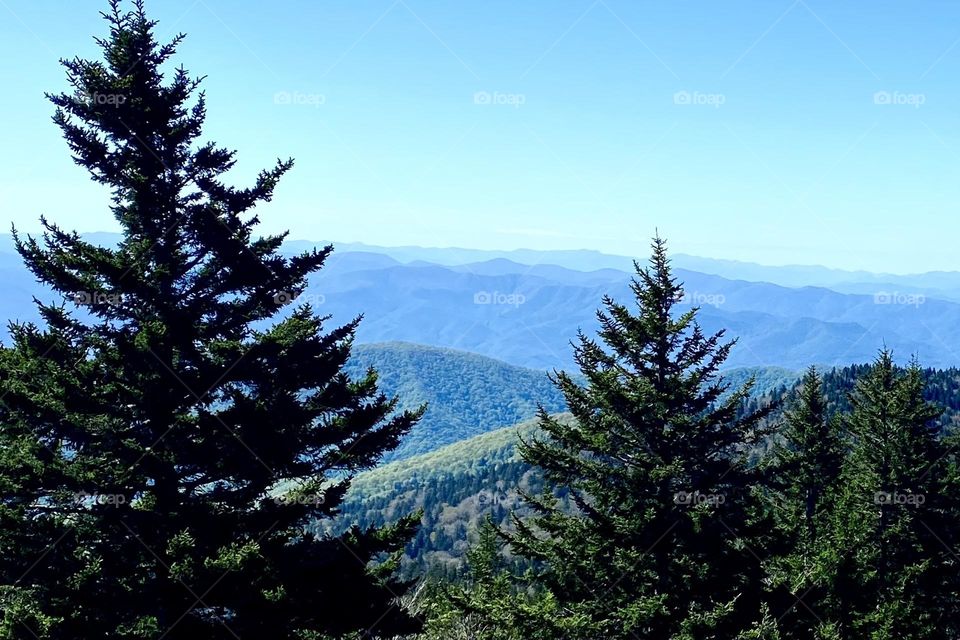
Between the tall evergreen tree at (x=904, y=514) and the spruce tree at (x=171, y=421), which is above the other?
the spruce tree at (x=171, y=421)

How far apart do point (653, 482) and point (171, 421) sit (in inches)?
423

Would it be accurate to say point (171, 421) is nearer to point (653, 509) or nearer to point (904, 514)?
point (653, 509)

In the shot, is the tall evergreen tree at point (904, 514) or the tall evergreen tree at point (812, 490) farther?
the tall evergreen tree at point (904, 514)

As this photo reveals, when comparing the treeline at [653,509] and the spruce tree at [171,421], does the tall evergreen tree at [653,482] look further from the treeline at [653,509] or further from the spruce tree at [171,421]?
the spruce tree at [171,421]

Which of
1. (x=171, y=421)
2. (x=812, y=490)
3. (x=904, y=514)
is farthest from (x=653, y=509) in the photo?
(x=812, y=490)

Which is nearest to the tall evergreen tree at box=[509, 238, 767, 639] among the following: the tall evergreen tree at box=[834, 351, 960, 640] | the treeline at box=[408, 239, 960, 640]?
the treeline at box=[408, 239, 960, 640]

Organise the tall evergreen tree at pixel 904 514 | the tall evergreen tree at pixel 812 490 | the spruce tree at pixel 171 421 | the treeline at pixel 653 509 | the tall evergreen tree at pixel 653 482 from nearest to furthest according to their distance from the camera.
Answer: the spruce tree at pixel 171 421
the treeline at pixel 653 509
the tall evergreen tree at pixel 653 482
the tall evergreen tree at pixel 812 490
the tall evergreen tree at pixel 904 514

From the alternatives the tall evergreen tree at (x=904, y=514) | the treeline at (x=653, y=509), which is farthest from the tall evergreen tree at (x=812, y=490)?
the treeline at (x=653, y=509)

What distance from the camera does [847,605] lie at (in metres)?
24.9

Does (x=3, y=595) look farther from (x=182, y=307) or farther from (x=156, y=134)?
(x=156, y=134)

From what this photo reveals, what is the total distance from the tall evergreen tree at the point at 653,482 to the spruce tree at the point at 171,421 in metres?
4.37

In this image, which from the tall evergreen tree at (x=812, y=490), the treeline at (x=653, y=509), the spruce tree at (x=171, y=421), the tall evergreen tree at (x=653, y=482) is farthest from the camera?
the tall evergreen tree at (x=812, y=490)

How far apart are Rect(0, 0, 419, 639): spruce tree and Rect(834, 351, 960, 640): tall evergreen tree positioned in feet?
65.4

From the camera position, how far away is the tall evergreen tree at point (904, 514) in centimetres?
2572
